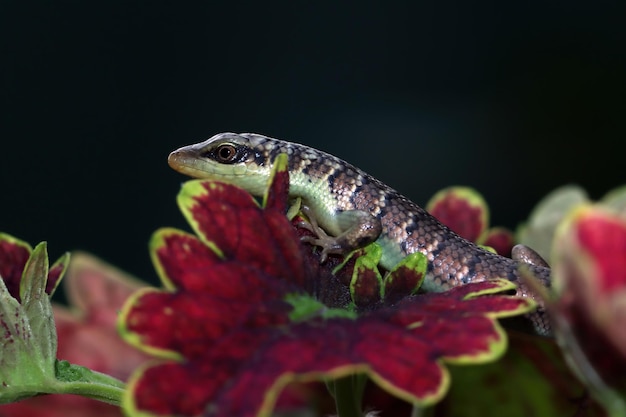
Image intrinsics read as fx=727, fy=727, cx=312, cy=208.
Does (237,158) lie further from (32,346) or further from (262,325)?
(262,325)

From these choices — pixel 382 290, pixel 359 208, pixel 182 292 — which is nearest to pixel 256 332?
pixel 182 292

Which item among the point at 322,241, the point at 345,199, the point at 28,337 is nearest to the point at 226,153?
the point at 345,199

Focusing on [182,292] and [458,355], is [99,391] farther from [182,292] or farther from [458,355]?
[458,355]

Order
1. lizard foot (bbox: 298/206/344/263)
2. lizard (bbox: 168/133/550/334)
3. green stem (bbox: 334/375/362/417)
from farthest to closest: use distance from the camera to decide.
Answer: lizard (bbox: 168/133/550/334), lizard foot (bbox: 298/206/344/263), green stem (bbox: 334/375/362/417)

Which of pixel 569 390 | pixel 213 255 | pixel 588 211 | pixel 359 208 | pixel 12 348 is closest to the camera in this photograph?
pixel 588 211

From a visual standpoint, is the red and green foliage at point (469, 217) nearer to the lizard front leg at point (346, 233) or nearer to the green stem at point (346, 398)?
the lizard front leg at point (346, 233)

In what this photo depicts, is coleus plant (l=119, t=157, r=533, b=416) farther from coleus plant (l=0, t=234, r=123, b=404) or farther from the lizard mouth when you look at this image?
the lizard mouth

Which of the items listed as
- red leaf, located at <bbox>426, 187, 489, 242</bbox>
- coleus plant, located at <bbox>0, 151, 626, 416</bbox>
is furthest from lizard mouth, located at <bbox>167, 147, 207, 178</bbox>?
coleus plant, located at <bbox>0, 151, 626, 416</bbox>

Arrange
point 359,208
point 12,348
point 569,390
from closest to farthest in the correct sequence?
point 12,348, point 569,390, point 359,208
